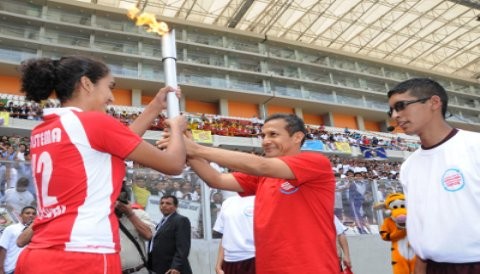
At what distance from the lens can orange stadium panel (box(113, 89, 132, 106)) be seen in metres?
25.8

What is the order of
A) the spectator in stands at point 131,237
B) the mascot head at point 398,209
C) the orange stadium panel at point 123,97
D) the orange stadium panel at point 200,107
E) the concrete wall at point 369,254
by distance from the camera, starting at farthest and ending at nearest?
the orange stadium panel at point 200,107 → the orange stadium panel at point 123,97 → the concrete wall at point 369,254 → the mascot head at point 398,209 → the spectator in stands at point 131,237

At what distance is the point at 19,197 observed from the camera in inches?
201

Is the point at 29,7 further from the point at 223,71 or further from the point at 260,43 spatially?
the point at 260,43

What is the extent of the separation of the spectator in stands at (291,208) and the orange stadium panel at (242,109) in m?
26.6

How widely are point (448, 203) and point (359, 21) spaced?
2928 cm

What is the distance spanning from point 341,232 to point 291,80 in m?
26.3

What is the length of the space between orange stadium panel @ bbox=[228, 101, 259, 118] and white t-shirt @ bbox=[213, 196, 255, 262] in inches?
966

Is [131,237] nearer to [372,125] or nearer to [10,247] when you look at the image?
[10,247]

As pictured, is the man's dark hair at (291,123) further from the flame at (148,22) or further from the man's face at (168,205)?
the man's face at (168,205)

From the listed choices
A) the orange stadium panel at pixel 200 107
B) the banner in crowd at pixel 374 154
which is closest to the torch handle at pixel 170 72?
the banner in crowd at pixel 374 154

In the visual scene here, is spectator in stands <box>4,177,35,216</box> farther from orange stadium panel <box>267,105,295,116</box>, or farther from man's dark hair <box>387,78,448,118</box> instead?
orange stadium panel <box>267,105,295,116</box>

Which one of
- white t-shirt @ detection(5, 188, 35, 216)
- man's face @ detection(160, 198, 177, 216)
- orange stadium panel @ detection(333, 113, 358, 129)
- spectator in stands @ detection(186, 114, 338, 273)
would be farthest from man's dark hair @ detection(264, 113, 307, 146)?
orange stadium panel @ detection(333, 113, 358, 129)

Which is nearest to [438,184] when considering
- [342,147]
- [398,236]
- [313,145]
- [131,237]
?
[131,237]

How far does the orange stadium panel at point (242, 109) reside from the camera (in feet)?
95.9
